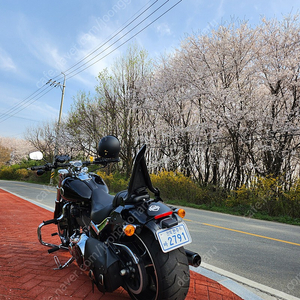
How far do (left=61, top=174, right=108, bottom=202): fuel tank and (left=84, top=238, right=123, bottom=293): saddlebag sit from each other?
26.6 inches

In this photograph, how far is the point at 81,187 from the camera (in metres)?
2.85

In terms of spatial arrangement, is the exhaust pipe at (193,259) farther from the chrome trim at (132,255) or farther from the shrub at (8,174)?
the shrub at (8,174)

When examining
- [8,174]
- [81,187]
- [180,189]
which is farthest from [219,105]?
[8,174]

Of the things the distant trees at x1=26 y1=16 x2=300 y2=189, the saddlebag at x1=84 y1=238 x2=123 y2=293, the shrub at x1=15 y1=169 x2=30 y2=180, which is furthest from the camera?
the shrub at x1=15 y1=169 x2=30 y2=180

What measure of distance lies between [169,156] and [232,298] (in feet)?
55.4

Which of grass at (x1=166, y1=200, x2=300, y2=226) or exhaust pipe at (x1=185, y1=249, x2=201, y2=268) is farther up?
exhaust pipe at (x1=185, y1=249, x2=201, y2=268)

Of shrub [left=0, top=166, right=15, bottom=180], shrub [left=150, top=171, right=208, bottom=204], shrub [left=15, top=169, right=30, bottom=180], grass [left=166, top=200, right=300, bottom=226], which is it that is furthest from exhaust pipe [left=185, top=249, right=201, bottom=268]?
shrub [left=0, top=166, right=15, bottom=180]

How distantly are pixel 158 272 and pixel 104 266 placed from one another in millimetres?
454

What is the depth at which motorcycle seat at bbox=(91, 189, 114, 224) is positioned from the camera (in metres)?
2.44

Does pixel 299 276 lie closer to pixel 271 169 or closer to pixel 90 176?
pixel 90 176

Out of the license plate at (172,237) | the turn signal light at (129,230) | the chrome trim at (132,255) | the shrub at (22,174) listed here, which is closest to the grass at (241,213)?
the license plate at (172,237)

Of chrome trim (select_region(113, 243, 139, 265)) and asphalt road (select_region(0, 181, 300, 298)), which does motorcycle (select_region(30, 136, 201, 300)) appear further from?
asphalt road (select_region(0, 181, 300, 298))

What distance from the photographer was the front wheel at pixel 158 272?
6.33 feet

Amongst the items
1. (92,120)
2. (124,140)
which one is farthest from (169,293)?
(92,120)
